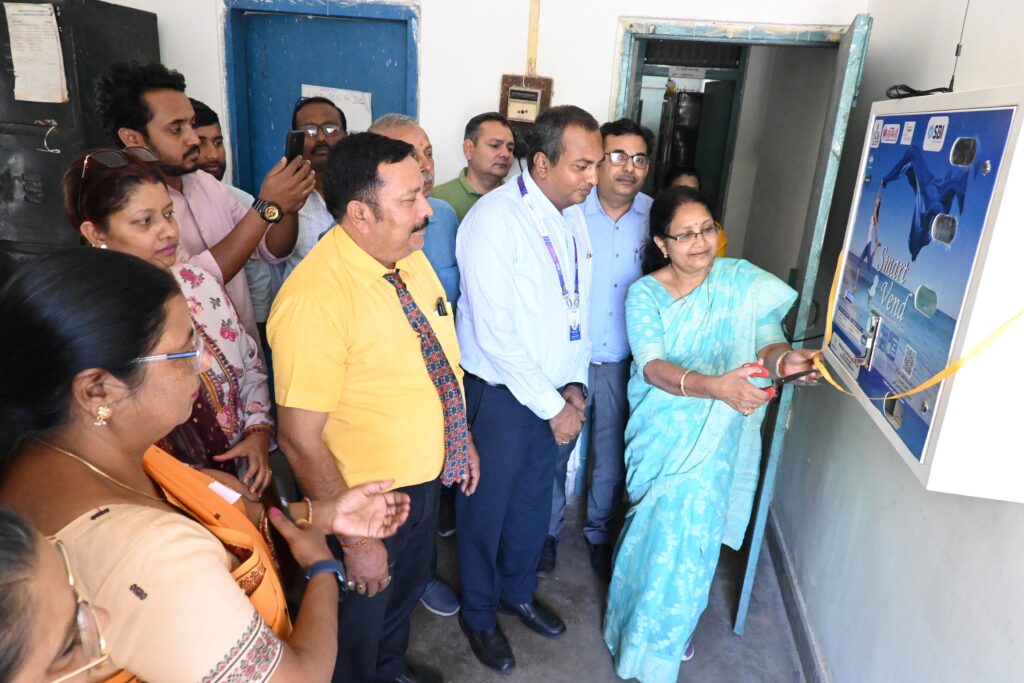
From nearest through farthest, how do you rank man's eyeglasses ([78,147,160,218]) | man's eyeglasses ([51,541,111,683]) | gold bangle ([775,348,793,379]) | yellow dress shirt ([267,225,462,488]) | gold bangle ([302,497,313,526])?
man's eyeglasses ([51,541,111,683]) → gold bangle ([302,497,313,526]) → yellow dress shirt ([267,225,462,488]) → man's eyeglasses ([78,147,160,218]) → gold bangle ([775,348,793,379])

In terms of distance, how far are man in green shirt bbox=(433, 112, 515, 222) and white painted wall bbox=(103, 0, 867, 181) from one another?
1.22 feet

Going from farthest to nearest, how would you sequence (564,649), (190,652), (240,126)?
(240,126) < (564,649) < (190,652)

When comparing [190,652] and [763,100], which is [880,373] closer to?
[190,652]

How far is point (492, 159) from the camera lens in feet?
8.77

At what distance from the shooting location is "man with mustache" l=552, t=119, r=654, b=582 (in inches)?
96.1

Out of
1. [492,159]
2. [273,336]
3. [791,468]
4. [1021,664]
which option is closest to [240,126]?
[492,159]

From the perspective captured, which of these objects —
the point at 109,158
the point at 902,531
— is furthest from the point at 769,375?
the point at 109,158

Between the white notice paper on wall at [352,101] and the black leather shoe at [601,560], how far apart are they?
2296mm

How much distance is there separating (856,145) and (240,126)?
2.83 meters

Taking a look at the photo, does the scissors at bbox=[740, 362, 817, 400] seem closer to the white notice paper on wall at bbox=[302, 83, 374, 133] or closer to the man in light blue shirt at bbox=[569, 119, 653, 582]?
the man in light blue shirt at bbox=[569, 119, 653, 582]

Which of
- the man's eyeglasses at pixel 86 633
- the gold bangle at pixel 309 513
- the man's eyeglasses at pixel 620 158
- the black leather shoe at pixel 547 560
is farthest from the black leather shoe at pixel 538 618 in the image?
the man's eyeglasses at pixel 86 633

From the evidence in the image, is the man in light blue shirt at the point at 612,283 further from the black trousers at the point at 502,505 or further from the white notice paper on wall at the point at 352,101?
the white notice paper on wall at the point at 352,101

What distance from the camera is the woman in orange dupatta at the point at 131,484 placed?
769mm

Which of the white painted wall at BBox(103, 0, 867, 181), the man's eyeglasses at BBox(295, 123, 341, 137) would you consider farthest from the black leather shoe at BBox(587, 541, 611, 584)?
the man's eyeglasses at BBox(295, 123, 341, 137)
